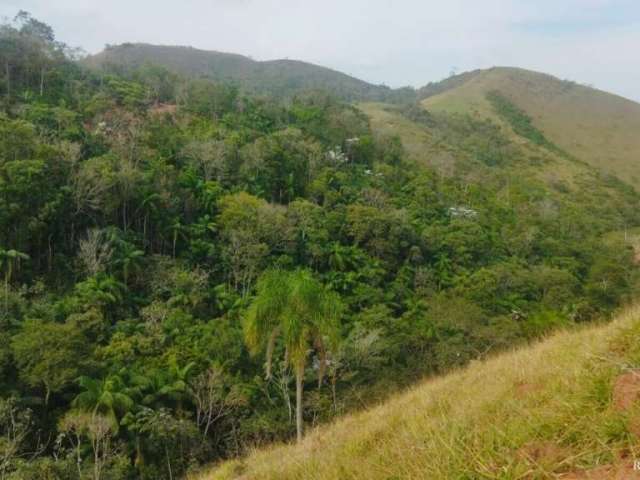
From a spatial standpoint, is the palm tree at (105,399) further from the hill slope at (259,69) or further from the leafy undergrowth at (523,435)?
the hill slope at (259,69)

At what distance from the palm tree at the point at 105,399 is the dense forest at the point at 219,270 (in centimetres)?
7

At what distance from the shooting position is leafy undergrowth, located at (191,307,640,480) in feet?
7.34

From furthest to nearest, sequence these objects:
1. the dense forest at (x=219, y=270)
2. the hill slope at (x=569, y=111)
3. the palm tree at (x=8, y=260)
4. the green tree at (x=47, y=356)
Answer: the hill slope at (x=569, y=111), the palm tree at (x=8, y=260), the green tree at (x=47, y=356), the dense forest at (x=219, y=270)

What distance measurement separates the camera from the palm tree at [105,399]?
17047mm

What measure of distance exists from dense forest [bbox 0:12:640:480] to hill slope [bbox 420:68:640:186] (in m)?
46.8

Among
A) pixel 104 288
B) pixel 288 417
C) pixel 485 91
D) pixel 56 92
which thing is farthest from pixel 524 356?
pixel 485 91

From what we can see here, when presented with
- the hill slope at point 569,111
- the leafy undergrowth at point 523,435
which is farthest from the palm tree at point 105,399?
the hill slope at point 569,111

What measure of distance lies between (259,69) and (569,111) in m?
88.8

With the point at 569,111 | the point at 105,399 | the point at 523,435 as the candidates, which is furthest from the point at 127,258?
the point at 569,111

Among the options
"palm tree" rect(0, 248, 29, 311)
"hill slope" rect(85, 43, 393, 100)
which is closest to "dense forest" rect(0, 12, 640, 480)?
"palm tree" rect(0, 248, 29, 311)

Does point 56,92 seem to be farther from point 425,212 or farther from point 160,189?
point 425,212

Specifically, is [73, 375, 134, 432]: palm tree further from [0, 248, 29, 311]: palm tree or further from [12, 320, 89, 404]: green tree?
[0, 248, 29, 311]: palm tree

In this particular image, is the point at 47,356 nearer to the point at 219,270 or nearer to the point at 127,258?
the point at 127,258

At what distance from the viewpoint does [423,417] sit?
11.9ft
